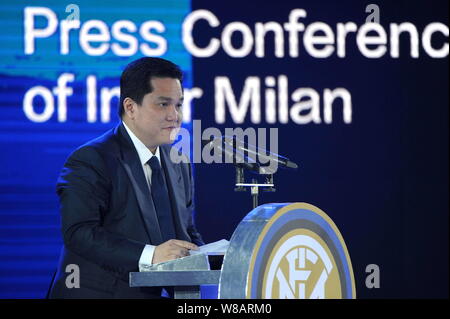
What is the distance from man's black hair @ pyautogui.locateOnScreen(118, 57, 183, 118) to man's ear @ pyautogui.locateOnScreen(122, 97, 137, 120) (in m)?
0.02

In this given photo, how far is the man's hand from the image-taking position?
2898 mm

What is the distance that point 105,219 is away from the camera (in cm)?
331

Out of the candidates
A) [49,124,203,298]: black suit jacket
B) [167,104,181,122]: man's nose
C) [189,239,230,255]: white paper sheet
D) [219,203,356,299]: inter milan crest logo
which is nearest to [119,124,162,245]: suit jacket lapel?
[49,124,203,298]: black suit jacket

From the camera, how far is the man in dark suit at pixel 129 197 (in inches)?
123

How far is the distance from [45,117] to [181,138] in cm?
91

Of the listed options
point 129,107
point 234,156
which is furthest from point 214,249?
point 129,107

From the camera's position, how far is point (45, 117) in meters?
5.26

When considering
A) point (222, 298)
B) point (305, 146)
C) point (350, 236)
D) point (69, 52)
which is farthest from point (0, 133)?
point (222, 298)

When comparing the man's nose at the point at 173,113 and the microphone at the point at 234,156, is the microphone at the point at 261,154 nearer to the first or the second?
the microphone at the point at 234,156

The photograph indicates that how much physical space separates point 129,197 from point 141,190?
0.22 ft

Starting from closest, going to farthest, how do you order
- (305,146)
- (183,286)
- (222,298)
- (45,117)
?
(222,298) → (183,286) → (45,117) → (305,146)

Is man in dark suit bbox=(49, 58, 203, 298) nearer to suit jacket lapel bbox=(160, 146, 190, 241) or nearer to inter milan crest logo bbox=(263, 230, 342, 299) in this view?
suit jacket lapel bbox=(160, 146, 190, 241)

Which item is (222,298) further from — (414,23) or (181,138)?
(414,23)

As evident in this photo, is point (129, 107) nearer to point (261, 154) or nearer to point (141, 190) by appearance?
point (141, 190)
